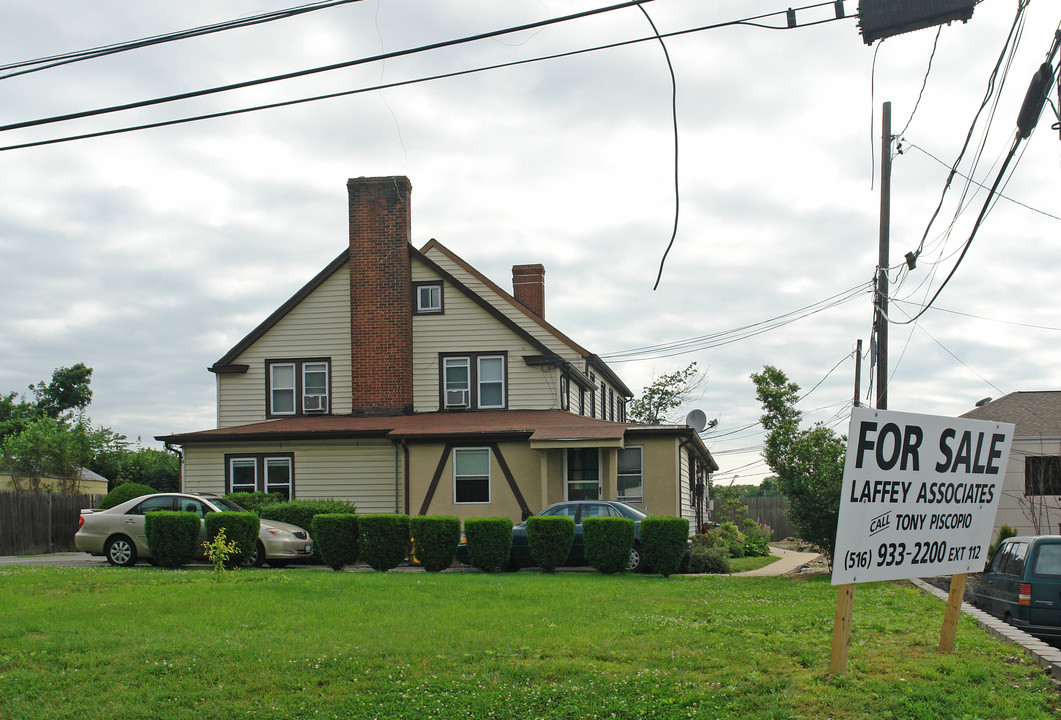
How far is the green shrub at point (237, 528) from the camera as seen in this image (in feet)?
57.6

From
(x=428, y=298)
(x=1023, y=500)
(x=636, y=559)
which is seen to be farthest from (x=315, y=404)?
(x=1023, y=500)

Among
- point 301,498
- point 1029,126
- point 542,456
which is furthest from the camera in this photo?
point 301,498

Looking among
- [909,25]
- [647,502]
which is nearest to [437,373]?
[647,502]

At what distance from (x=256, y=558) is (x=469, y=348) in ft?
33.5

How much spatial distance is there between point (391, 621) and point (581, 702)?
387 centimetres

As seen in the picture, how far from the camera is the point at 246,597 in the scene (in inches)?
487

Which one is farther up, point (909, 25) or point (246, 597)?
point (909, 25)

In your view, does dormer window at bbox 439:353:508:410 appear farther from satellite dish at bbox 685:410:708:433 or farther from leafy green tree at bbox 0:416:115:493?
leafy green tree at bbox 0:416:115:493

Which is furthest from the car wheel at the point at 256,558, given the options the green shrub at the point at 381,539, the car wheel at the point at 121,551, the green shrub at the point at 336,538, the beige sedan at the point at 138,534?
the car wheel at the point at 121,551

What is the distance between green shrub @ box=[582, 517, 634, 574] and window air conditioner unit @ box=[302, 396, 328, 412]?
11954mm

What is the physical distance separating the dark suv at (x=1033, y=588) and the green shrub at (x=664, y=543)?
6462 millimetres

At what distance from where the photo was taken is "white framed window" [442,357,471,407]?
27562 mm

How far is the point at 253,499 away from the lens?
79.9 ft

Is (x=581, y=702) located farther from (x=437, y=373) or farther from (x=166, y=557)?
(x=437, y=373)
